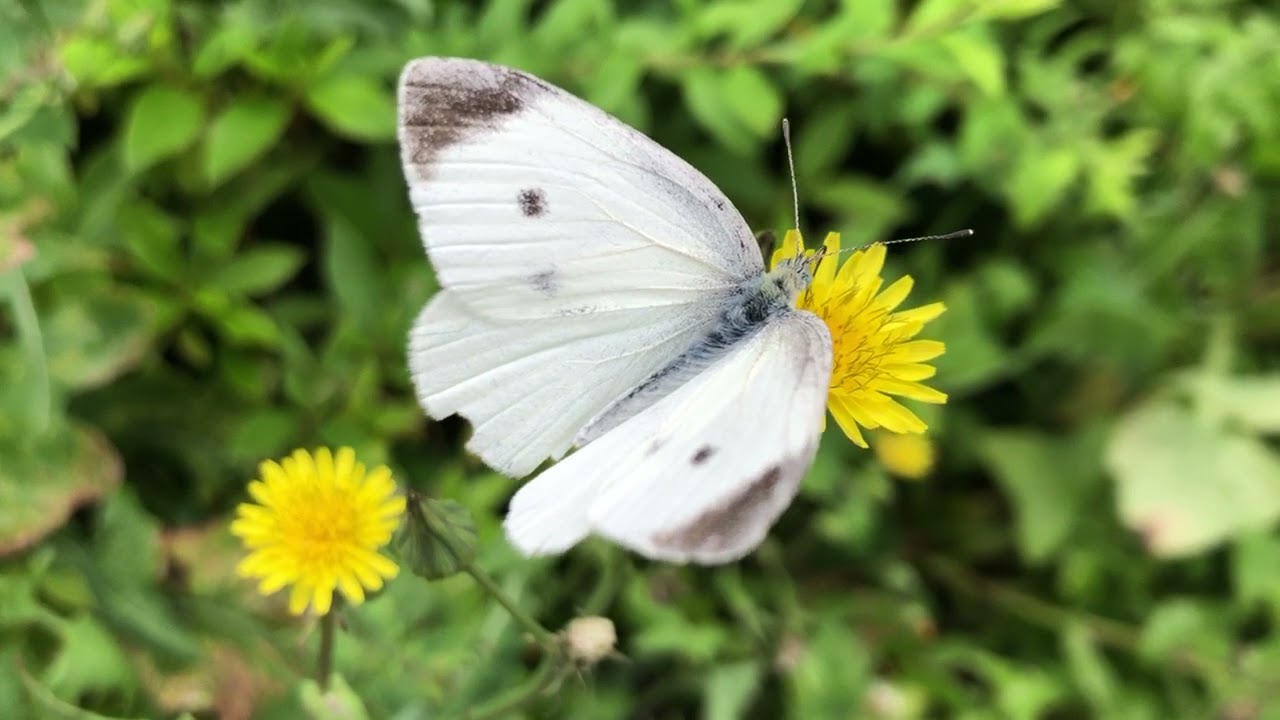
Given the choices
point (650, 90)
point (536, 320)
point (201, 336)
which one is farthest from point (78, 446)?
point (650, 90)

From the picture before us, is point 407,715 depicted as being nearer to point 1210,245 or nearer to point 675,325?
point 675,325

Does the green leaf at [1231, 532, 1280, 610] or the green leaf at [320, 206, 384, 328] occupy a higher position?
the green leaf at [320, 206, 384, 328]

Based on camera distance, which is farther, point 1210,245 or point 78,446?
point 1210,245

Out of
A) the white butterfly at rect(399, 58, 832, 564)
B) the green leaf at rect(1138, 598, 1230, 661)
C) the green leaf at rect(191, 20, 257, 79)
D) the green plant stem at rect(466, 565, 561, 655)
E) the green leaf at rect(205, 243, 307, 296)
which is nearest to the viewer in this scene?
the white butterfly at rect(399, 58, 832, 564)

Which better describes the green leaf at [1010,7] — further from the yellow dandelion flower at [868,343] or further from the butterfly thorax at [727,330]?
the butterfly thorax at [727,330]

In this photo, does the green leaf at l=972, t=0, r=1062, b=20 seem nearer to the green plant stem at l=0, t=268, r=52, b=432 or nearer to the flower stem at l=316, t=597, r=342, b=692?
the flower stem at l=316, t=597, r=342, b=692

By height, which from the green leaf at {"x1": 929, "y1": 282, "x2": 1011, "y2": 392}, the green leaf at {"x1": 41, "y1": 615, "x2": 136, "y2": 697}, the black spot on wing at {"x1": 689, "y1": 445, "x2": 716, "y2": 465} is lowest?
the green leaf at {"x1": 929, "y1": 282, "x2": 1011, "y2": 392}

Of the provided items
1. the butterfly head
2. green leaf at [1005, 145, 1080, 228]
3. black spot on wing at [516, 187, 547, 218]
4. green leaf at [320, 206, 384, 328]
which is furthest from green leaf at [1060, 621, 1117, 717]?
black spot on wing at [516, 187, 547, 218]
